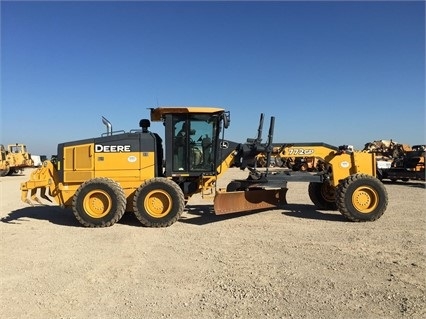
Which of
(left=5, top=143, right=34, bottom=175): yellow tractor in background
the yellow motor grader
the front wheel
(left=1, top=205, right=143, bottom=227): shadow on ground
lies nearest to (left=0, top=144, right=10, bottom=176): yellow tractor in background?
(left=5, top=143, right=34, bottom=175): yellow tractor in background

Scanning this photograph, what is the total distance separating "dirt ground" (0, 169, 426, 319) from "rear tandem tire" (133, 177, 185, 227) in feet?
0.90

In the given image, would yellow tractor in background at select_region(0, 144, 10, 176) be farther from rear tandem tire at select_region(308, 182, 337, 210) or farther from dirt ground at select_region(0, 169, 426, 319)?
rear tandem tire at select_region(308, 182, 337, 210)

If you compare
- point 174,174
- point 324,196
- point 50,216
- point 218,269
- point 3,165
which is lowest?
point 218,269

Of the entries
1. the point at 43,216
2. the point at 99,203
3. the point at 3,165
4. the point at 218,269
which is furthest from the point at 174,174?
the point at 3,165

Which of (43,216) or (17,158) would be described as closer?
(43,216)

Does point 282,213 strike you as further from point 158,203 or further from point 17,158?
point 17,158

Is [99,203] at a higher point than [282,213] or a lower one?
higher

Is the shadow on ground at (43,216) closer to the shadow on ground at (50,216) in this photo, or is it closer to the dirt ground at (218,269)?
the shadow on ground at (50,216)

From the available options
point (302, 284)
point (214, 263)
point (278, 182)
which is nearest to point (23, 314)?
point (214, 263)

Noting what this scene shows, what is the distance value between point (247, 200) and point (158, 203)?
2.19 m

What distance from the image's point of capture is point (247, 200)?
9.74m

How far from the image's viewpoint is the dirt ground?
14.6ft

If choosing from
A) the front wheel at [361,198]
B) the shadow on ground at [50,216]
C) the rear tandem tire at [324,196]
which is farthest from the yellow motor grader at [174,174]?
the rear tandem tire at [324,196]

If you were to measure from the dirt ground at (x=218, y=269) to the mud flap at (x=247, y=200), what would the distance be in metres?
0.33
